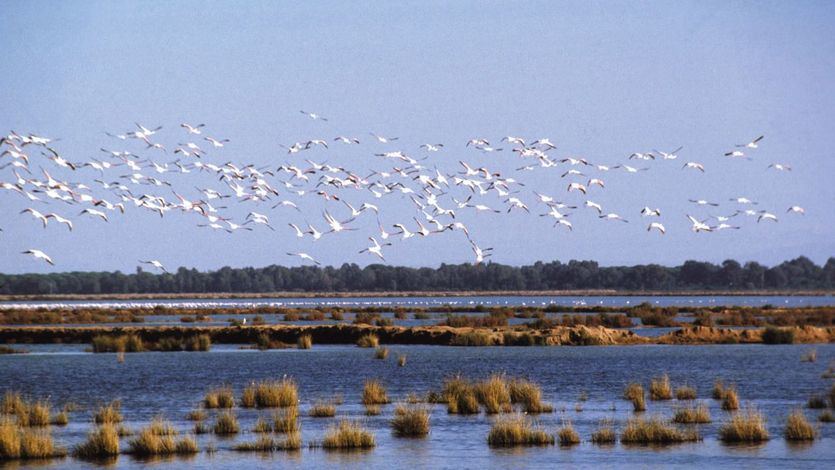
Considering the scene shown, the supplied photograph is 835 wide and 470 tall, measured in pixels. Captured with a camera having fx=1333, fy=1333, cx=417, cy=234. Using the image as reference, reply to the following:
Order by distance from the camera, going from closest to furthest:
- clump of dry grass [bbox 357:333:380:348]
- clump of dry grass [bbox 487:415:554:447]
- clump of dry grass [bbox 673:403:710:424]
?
clump of dry grass [bbox 487:415:554:447] → clump of dry grass [bbox 673:403:710:424] → clump of dry grass [bbox 357:333:380:348]

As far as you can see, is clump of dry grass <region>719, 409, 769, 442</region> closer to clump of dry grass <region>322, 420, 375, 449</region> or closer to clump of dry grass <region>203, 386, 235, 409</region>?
clump of dry grass <region>322, 420, 375, 449</region>

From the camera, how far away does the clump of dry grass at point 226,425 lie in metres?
28.8

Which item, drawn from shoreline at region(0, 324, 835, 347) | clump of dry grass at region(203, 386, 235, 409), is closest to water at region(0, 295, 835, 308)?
shoreline at region(0, 324, 835, 347)

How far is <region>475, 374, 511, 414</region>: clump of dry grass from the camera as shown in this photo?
32656mm

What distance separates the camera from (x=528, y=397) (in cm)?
3325

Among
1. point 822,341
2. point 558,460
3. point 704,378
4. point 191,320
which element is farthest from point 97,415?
point 191,320

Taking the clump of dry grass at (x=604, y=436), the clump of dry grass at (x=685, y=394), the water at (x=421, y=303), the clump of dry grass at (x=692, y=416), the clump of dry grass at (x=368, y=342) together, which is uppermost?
the water at (x=421, y=303)

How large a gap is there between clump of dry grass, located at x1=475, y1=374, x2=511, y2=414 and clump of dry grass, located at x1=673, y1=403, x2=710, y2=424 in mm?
4428

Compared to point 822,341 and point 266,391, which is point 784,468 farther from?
point 822,341

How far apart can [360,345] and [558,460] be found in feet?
119

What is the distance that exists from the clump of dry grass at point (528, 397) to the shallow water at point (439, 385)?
0.45 metres

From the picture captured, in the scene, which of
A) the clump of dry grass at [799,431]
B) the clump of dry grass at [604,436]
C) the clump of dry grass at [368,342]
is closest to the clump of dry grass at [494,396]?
the clump of dry grass at [604,436]

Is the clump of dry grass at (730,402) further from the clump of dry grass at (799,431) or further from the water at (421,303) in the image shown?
the water at (421,303)

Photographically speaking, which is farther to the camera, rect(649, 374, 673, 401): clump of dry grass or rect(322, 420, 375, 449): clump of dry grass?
rect(649, 374, 673, 401): clump of dry grass
